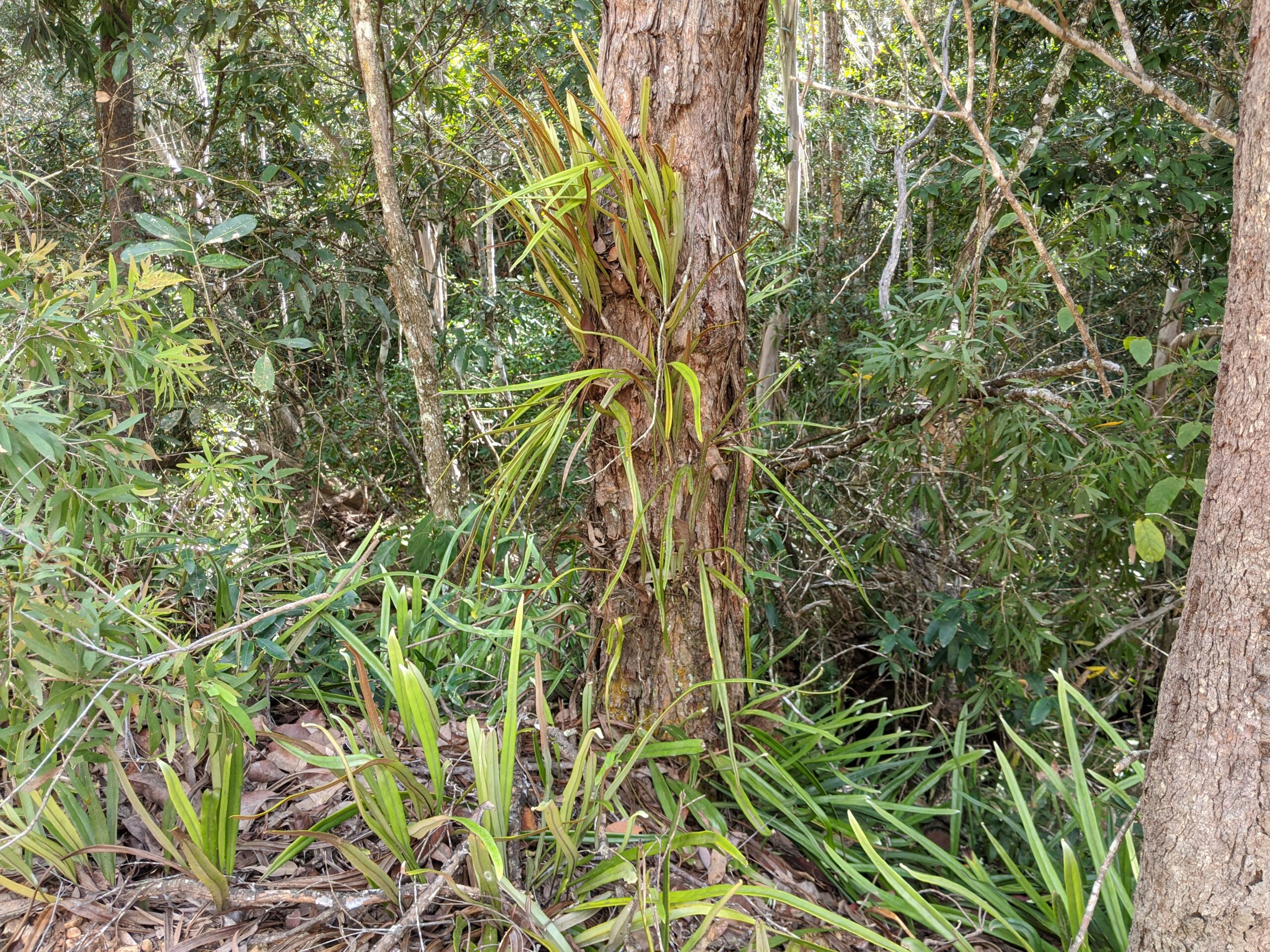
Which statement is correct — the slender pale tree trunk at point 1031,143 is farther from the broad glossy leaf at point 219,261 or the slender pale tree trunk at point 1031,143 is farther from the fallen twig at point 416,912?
the fallen twig at point 416,912

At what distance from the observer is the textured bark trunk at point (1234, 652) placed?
3.47ft

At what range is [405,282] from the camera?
2680mm

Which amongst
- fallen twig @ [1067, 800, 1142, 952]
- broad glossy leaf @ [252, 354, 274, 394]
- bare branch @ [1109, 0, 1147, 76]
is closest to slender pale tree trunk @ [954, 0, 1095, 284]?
bare branch @ [1109, 0, 1147, 76]

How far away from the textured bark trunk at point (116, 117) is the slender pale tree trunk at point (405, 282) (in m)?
1.09

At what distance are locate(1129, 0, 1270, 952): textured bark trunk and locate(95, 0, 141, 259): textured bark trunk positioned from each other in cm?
337

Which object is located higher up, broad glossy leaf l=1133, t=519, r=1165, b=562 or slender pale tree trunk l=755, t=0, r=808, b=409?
slender pale tree trunk l=755, t=0, r=808, b=409

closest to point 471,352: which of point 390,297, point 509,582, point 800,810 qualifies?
point 390,297

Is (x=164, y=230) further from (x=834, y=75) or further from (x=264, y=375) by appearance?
(x=834, y=75)

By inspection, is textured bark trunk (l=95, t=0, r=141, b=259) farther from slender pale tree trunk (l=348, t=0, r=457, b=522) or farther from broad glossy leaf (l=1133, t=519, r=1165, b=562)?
broad glossy leaf (l=1133, t=519, r=1165, b=562)

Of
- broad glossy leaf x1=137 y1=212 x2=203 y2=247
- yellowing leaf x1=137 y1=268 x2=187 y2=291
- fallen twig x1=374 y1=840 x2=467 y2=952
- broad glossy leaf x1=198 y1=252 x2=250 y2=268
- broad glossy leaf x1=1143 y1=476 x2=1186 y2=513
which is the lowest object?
fallen twig x1=374 y1=840 x2=467 y2=952

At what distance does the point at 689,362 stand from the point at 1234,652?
37.7 inches

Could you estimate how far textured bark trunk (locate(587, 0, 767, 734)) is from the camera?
1532mm

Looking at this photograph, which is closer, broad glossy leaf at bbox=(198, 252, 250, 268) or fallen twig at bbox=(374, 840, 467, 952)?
fallen twig at bbox=(374, 840, 467, 952)

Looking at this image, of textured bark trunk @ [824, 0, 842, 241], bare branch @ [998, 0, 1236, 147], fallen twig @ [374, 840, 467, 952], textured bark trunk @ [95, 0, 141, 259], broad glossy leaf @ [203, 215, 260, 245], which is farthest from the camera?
textured bark trunk @ [824, 0, 842, 241]
